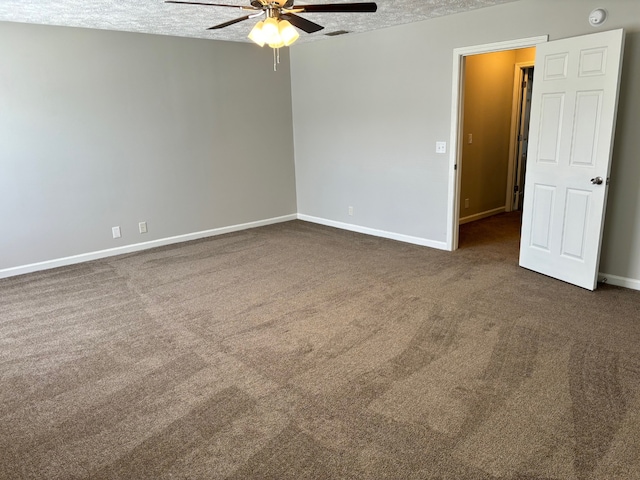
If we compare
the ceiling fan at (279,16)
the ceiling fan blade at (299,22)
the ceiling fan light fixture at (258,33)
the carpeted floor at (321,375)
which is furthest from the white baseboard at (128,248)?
the ceiling fan blade at (299,22)

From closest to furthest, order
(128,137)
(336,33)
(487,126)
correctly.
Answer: (128,137), (336,33), (487,126)

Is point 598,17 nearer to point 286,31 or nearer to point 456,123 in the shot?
point 456,123

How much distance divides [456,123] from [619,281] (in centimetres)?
210

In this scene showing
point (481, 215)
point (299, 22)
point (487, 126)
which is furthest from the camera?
point (481, 215)

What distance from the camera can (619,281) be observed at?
378 centimetres

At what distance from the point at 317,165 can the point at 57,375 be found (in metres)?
4.32

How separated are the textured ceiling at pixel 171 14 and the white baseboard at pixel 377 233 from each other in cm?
237


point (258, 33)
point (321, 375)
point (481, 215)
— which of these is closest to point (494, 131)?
point (481, 215)

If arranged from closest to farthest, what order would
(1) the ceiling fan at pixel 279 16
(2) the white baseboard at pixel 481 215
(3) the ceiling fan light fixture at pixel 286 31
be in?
(1) the ceiling fan at pixel 279 16, (3) the ceiling fan light fixture at pixel 286 31, (2) the white baseboard at pixel 481 215

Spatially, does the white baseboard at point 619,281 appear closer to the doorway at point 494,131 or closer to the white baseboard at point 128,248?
the doorway at point 494,131

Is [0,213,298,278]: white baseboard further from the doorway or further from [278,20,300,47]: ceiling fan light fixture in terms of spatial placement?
[278,20,300,47]: ceiling fan light fixture

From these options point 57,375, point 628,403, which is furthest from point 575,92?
point 57,375

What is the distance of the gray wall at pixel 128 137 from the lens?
14.5 feet

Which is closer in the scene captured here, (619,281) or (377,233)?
(619,281)
